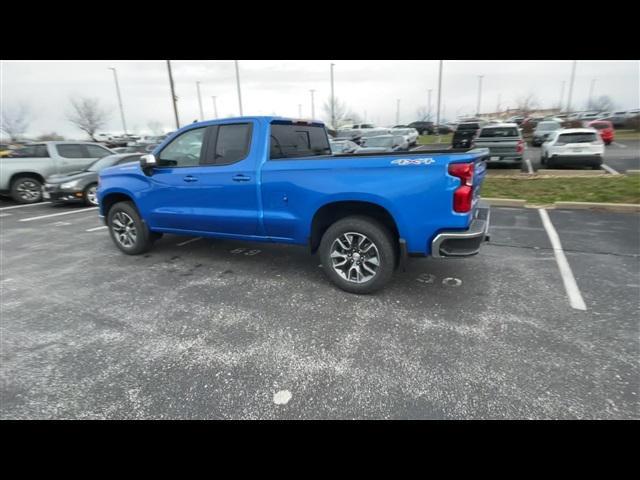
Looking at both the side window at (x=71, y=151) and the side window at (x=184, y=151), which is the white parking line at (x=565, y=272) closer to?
the side window at (x=184, y=151)

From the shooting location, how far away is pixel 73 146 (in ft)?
37.0

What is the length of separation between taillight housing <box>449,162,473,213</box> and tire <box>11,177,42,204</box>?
12.5 meters

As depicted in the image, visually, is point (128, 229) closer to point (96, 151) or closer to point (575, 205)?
point (96, 151)

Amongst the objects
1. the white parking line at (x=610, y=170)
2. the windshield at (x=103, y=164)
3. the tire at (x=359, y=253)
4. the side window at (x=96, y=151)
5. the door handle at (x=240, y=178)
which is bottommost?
the white parking line at (x=610, y=170)

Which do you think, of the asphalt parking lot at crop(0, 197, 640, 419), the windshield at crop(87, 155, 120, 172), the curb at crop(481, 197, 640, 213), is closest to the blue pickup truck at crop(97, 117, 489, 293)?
the asphalt parking lot at crop(0, 197, 640, 419)

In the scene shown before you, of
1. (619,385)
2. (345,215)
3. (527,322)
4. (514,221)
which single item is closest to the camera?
(619,385)

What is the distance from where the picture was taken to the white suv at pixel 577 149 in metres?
11.7

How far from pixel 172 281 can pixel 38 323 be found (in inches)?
53.7

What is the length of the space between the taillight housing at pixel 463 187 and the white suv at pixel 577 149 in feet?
37.2

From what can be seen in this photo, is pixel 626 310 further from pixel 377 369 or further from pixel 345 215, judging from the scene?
pixel 345 215

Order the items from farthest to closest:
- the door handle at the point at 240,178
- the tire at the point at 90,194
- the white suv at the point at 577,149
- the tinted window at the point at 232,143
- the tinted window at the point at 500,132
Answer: the tinted window at the point at 500,132 → the white suv at the point at 577,149 → the tire at the point at 90,194 → the tinted window at the point at 232,143 → the door handle at the point at 240,178

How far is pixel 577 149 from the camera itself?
11.8m

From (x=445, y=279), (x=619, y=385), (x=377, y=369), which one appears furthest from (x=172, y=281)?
Result: (x=619, y=385)

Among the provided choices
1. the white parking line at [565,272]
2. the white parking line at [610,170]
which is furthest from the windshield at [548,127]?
the white parking line at [565,272]
